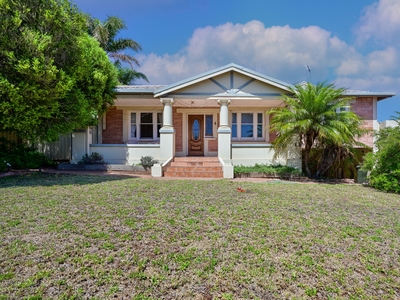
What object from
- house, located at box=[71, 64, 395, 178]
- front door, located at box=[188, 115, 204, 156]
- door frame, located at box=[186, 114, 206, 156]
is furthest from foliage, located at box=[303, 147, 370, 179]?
front door, located at box=[188, 115, 204, 156]

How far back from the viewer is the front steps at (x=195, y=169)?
1105cm

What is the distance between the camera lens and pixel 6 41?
730cm

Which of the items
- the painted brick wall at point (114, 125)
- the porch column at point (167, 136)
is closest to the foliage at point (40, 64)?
the porch column at point (167, 136)

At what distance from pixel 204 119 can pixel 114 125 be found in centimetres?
531

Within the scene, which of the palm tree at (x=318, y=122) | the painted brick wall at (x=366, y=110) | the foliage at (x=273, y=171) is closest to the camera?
the palm tree at (x=318, y=122)

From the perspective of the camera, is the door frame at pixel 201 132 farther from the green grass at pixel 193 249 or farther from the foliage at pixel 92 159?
the green grass at pixel 193 249

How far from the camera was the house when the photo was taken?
12.1 meters

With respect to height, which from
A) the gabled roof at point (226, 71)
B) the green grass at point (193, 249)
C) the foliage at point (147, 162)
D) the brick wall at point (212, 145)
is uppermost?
the gabled roof at point (226, 71)

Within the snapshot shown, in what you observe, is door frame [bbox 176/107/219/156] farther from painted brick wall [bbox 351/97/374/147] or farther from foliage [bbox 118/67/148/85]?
foliage [bbox 118/67/148/85]

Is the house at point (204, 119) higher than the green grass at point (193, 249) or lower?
higher

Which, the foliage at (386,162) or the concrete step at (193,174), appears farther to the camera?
the concrete step at (193,174)

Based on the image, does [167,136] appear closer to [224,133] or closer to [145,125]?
[224,133]

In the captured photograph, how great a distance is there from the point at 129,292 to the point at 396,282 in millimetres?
3020

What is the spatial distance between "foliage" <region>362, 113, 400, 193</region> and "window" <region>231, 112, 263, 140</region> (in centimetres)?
683
